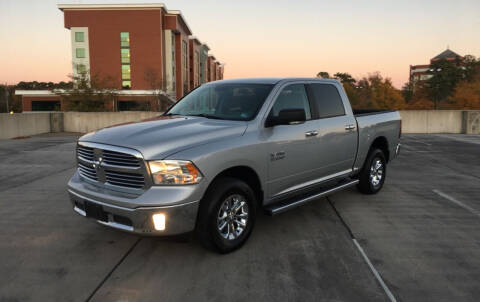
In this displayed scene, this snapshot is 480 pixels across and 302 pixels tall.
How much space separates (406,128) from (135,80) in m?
48.9

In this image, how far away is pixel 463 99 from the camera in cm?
6706

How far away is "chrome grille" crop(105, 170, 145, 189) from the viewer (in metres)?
3.79

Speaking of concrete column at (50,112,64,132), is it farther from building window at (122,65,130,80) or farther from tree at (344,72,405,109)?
tree at (344,72,405,109)

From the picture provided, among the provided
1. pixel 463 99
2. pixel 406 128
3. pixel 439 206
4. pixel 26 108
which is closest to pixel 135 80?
pixel 26 108

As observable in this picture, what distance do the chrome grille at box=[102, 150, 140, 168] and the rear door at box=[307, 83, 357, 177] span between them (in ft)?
8.32

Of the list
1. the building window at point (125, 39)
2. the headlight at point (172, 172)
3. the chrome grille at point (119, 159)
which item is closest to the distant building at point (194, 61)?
the building window at point (125, 39)

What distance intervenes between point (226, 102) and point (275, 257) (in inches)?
81.7

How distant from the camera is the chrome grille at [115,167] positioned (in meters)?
3.75

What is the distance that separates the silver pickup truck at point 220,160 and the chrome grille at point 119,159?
0.01 m

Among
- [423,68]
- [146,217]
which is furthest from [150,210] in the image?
[423,68]

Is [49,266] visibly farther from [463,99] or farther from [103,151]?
[463,99]

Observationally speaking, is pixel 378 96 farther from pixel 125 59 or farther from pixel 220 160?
pixel 220 160

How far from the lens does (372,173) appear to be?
688 cm

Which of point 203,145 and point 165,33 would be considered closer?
point 203,145
